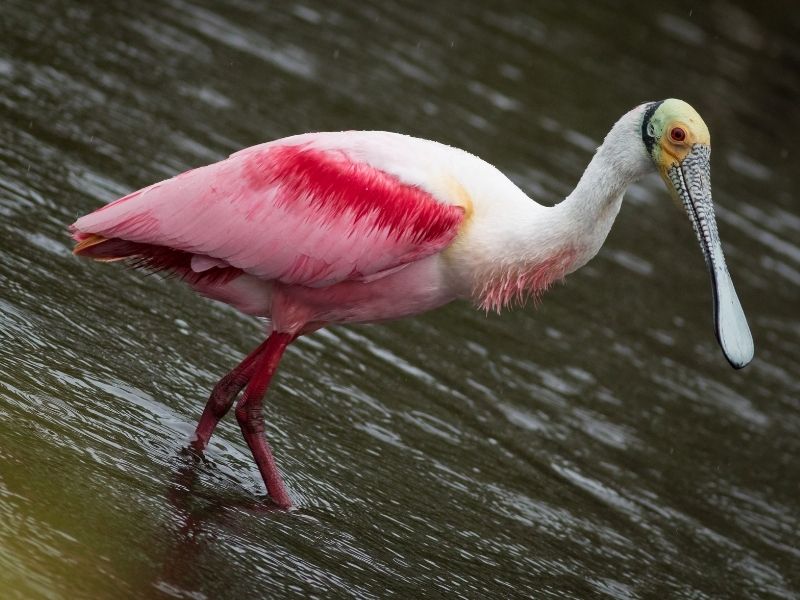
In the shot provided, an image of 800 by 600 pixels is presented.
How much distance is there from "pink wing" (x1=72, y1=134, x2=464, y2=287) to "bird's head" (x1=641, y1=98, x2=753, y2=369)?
101 cm

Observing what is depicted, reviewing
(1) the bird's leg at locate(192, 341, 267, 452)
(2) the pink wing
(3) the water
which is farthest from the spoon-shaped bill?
(1) the bird's leg at locate(192, 341, 267, 452)

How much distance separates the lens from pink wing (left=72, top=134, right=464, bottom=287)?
766cm

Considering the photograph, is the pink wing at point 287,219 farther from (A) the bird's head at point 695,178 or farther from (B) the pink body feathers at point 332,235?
(A) the bird's head at point 695,178

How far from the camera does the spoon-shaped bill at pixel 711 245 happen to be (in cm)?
757

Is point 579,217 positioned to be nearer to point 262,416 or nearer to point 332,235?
point 332,235

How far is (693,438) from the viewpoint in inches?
424

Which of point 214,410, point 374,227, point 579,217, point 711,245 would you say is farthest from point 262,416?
point 711,245

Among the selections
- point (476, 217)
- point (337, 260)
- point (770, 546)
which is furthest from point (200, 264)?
point (770, 546)

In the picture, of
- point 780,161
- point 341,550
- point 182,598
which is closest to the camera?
point 182,598

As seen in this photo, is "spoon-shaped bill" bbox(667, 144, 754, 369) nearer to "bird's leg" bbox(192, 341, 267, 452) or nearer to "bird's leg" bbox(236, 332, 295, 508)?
"bird's leg" bbox(236, 332, 295, 508)

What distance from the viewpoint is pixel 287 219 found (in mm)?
7859

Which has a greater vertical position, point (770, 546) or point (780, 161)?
point (780, 161)

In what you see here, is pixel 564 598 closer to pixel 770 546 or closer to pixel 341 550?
pixel 341 550

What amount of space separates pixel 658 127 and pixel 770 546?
127 inches
